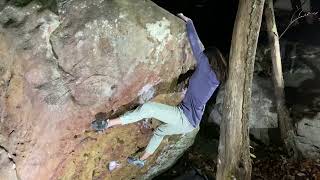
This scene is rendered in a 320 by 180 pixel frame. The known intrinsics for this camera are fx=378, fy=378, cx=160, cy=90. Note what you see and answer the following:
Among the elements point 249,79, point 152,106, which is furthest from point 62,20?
point 249,79

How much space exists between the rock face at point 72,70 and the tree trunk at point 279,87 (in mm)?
2888

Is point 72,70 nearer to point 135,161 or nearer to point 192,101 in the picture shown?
point 192,101

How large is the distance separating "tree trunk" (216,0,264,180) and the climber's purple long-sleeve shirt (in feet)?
2.06

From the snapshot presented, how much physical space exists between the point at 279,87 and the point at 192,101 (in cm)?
346

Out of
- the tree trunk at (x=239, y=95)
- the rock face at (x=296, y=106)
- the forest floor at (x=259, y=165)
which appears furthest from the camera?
the rock face at (x=296, y=106)

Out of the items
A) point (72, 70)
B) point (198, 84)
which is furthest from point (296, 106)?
point (72, 70)

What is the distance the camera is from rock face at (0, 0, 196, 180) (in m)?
5.96

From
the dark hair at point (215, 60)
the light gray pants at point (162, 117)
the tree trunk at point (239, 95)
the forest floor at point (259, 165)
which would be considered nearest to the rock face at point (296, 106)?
the forest floor at point (259, 165)

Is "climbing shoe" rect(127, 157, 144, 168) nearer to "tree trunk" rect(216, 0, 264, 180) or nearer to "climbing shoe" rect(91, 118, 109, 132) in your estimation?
"climbing shoe" rect(91, 118, 109, 132)

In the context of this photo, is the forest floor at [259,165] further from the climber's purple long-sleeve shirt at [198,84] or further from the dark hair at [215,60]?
the dark hair at [215,60]

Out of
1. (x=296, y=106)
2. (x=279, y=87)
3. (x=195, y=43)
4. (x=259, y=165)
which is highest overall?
(x=195, y=43)

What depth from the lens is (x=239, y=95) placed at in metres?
6.62

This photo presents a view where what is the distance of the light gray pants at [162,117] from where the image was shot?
6.20 meters

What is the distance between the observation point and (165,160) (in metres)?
8.65
